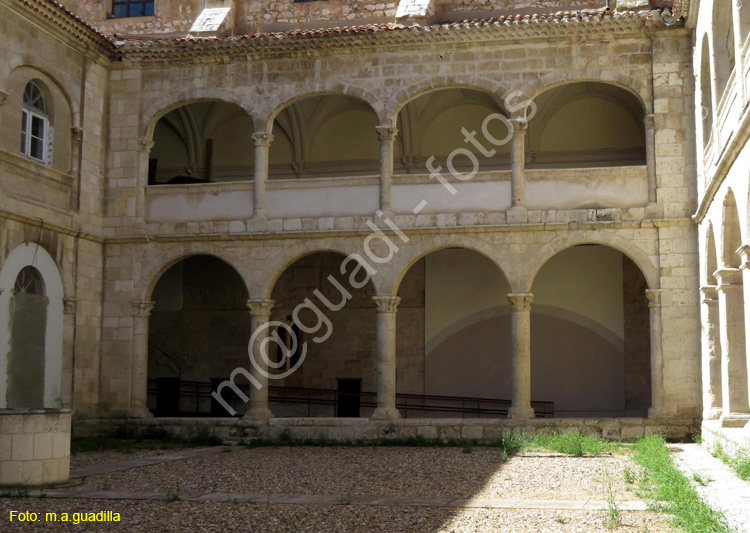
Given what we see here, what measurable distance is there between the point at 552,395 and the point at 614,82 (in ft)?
20.6

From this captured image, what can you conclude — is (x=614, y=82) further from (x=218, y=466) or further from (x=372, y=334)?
(x=218, y=466)

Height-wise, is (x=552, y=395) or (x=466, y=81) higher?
(x=466, y=81)

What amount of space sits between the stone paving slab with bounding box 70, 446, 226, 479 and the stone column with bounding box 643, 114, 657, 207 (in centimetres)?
792

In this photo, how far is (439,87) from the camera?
16.4 meters

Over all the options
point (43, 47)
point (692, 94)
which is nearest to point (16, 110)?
point (43, 47)

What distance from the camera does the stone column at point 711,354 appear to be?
14078mm

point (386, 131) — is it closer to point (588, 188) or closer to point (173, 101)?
point (588, 188)

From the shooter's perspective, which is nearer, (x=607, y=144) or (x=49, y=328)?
(x=49, y=328)

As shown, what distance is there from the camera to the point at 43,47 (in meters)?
15.4

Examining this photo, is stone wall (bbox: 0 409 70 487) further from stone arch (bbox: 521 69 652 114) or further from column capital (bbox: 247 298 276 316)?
stone arch (bbox: 521 69 652 114)

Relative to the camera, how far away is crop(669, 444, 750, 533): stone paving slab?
6973 millimetres

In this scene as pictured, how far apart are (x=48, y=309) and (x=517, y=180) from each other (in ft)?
26.1

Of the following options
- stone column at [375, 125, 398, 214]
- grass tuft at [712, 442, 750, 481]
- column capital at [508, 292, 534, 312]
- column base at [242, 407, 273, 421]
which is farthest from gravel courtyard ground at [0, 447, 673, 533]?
stone column at [375, 125, 398, 214]

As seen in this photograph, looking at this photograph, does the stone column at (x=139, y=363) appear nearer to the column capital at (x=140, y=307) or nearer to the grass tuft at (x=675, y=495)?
the column capital at (x=140, y=307)
